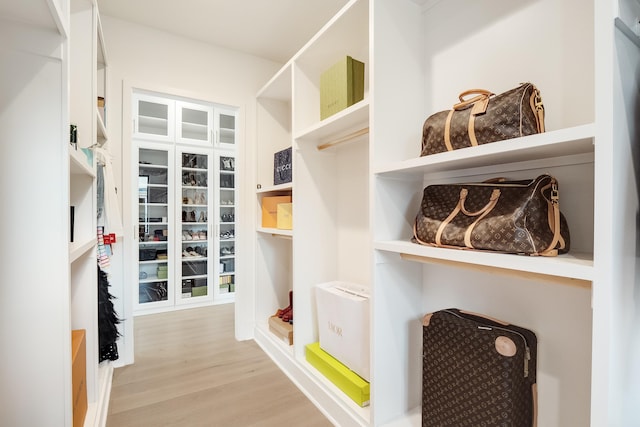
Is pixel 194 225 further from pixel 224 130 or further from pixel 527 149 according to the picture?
pixel 527 149

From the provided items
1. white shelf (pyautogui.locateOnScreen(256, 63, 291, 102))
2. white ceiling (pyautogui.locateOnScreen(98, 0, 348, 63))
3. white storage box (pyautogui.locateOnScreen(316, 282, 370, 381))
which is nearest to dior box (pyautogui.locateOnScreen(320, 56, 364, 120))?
white shelf (pyautogui.locateOnScreen(256, 63, 291, 102))

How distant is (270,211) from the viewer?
8.87 feet

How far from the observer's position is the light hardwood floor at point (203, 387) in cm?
174

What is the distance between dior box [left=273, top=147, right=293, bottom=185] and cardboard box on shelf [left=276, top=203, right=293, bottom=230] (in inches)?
7.8

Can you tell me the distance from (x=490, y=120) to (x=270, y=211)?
6.43 feet

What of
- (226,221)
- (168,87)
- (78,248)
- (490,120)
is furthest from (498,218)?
(226,221)

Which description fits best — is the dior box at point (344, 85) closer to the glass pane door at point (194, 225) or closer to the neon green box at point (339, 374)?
the neon green box at point (339, 374)

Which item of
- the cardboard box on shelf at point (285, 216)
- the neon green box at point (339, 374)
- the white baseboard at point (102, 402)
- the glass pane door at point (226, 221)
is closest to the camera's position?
the white baseboard at point (102, 402)

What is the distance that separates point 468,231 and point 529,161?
397 mm

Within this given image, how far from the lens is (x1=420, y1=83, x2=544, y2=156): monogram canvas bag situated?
1.00 m

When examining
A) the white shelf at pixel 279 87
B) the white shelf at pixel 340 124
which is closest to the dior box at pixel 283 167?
the white shelf at pixel 340 124

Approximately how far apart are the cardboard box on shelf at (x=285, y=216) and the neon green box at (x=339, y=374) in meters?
0.88

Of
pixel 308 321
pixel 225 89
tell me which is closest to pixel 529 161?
pixel 308 321

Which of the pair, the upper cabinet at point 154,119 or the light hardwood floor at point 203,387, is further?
the upper cabinet at point 154,119
